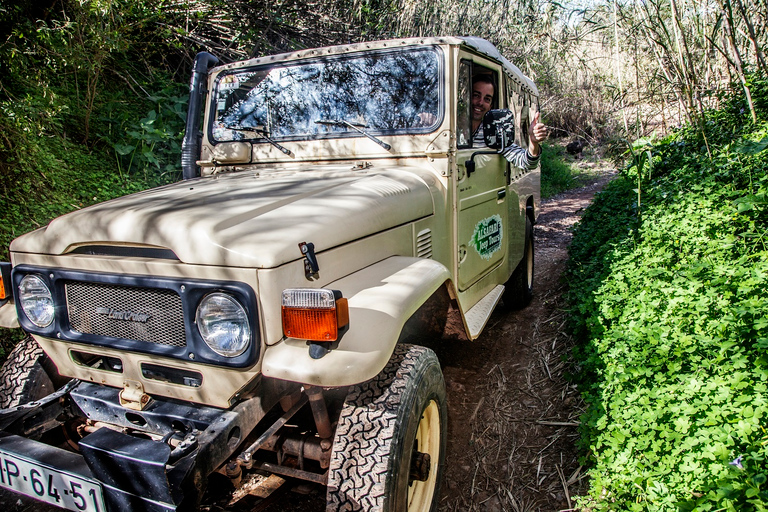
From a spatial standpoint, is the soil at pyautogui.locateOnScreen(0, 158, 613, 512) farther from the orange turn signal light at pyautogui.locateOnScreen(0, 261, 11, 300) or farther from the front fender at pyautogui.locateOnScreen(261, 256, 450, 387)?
the orange turn signal light at pyautogui.locateOnScreen(0, 261, 11, 300)

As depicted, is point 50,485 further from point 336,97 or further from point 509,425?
point 509,425

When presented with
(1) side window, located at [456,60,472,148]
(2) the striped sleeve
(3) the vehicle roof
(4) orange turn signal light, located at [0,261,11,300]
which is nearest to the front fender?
(1) side window, located at [456,60,472,148]

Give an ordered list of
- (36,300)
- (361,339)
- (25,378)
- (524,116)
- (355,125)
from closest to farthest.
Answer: (361,339) → (36,300) → (25,378) → (355,125) → (524,116)

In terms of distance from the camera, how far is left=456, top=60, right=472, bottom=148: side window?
2.92 metres

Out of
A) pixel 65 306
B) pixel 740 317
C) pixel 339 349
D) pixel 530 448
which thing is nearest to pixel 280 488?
pixel 339 349

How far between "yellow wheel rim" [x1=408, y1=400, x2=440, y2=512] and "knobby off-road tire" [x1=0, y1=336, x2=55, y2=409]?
1.71 m

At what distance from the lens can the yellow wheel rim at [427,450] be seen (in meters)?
2.24

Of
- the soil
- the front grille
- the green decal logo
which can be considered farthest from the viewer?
the green decal logo

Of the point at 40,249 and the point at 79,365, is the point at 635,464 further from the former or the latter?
the point at 40,249

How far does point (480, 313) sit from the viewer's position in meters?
3.30

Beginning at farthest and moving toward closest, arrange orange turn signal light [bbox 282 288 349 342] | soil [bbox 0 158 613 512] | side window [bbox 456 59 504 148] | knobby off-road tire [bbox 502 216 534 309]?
knobby off-road tire [bbox 502 216 534 309], side window [bbox 456 59 504 148], soil [bbox 0 158 613 512], orange turn signal light [bbox 282 288 349 342]

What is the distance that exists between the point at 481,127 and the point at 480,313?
1.17 metres

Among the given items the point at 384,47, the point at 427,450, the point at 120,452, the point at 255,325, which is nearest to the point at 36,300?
the point at 120,452

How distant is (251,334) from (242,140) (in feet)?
6.06
